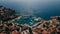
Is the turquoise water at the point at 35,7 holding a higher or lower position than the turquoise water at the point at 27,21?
higher

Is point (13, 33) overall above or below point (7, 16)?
below

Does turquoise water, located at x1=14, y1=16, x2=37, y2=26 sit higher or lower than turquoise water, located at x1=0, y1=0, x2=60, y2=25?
lower

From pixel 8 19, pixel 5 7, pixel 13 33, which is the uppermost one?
pixel 5 7

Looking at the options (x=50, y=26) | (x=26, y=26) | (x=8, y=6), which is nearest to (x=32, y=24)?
(x=26, y=26)

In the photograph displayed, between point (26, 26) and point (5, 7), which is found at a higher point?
point (5, 7)

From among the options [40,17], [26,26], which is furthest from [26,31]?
[40,17]

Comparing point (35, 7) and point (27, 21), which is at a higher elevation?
point (35, 7)

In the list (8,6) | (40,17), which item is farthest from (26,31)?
(8,6)

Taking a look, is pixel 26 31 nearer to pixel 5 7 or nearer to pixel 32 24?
pixel 32 24

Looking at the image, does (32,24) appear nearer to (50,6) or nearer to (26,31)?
(26,31)
